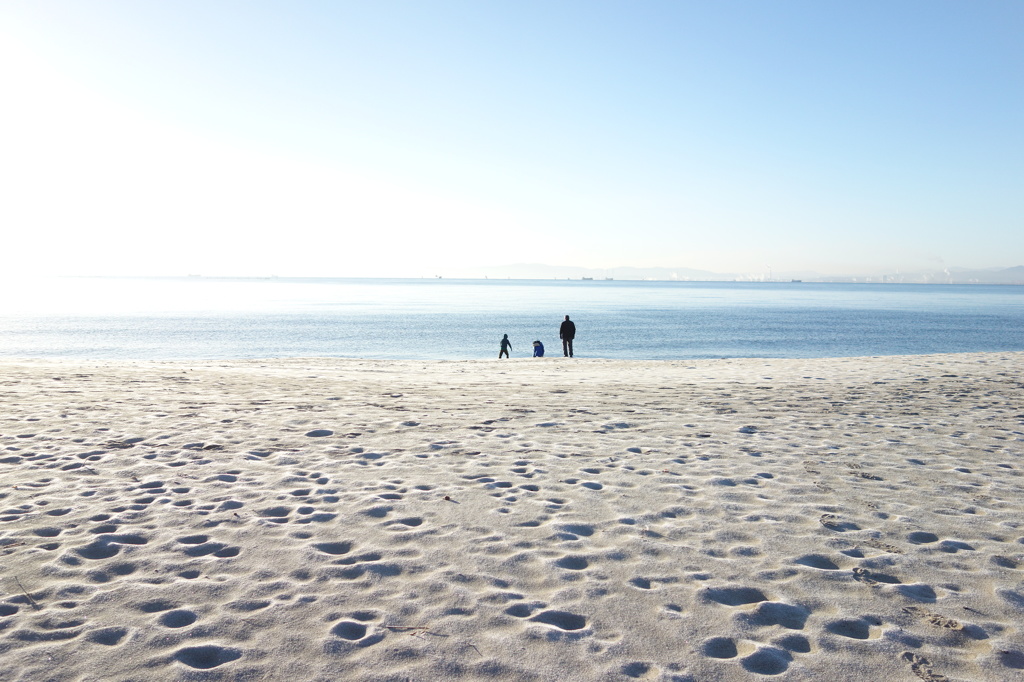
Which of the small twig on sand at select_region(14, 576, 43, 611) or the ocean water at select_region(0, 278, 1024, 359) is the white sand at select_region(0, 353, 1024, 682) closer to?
the small twig on sand at select_region(14, 576, 43, 611)

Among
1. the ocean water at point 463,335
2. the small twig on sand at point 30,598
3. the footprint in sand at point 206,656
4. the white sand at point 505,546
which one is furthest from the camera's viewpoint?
the ocean water at point 463,335

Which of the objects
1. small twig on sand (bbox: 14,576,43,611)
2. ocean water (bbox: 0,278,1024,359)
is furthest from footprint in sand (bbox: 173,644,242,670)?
ocean water (bbox: 0,278,1024,359)

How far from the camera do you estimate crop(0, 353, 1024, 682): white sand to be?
12.6 ft

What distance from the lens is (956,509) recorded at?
21.2 ft

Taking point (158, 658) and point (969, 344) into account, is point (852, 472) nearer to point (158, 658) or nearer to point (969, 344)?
point (158, 658)

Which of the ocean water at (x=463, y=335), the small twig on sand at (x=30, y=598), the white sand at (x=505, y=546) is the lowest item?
the ocean water at (x=463, y=335)

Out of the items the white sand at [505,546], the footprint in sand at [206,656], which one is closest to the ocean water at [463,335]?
the white sand at [505,546]

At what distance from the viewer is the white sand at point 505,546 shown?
3.84m

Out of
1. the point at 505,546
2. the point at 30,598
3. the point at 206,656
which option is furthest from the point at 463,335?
the point at 206,656

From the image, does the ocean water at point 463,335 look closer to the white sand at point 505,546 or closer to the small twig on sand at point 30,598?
the white sand at point 505,546

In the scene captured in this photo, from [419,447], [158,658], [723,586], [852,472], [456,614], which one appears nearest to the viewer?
[158,658]

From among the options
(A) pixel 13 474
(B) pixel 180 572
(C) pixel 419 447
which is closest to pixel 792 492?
(C) pixel 419 447

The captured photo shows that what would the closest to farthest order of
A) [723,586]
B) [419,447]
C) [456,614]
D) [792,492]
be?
1. [456,614]
2. [723,586]
3. [792,492]
4. [419,447]

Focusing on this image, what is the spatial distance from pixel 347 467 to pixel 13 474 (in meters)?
3.68
